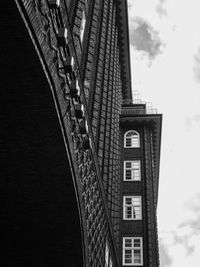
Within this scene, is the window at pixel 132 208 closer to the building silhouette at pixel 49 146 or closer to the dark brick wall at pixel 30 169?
the building silhouette at pixel 49 146

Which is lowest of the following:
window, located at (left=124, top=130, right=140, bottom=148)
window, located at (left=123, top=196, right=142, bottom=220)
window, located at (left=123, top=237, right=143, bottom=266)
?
window, located at (left=123, top=237, right=143, bottom=266)

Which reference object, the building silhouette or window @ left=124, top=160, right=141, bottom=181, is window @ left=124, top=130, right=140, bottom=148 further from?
the building silhouette

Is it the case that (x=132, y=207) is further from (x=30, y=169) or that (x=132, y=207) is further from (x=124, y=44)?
(x=30, y=169)

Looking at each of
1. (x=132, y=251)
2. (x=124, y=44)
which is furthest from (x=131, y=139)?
(x=132, y=251)

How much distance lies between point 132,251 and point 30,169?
15380 mm

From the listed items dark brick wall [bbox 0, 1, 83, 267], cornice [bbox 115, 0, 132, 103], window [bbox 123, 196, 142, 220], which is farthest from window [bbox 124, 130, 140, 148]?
dark brick wall [bbox 0, 1, 83, 267]

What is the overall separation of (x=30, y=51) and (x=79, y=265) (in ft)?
19.2

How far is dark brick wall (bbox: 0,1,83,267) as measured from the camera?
610 cm

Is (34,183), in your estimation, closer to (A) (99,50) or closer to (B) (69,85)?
(B) (69,85)

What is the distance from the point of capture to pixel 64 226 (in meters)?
9.02

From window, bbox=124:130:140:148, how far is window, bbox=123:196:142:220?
4.75 meters

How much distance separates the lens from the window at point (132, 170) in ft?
84.2

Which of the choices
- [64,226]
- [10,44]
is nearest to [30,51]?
[10,44]

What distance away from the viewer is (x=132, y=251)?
21.8 m
